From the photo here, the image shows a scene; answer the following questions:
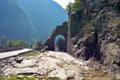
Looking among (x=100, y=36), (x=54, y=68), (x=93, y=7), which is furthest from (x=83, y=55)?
(x=54, y=68)

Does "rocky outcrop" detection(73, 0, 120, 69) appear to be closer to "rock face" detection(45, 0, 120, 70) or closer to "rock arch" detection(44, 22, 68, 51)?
"rock face" detection(45, 0, 120, 70)

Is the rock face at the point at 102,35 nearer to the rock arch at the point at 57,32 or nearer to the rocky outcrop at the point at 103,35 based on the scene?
the rocky outcrop at the point at 103,35

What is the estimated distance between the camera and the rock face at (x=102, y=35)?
2167 inches

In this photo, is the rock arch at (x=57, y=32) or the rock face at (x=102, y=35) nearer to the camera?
the rock face at (x=102, y=35)

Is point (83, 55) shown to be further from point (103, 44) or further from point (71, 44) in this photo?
point (71, 44)

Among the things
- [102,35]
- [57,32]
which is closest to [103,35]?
[102,35]

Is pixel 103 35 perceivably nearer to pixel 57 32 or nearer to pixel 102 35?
pixel 102 35

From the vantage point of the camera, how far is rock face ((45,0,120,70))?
181ft

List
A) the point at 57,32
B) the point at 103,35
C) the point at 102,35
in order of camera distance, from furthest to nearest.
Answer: the point at 57,32 → the point at 102,35 → the point at 103,35

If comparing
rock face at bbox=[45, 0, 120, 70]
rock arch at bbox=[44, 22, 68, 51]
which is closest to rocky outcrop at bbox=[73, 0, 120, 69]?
rock face at bbox=[45, 0, 120, 70]

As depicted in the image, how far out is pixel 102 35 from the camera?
64438 millimetres

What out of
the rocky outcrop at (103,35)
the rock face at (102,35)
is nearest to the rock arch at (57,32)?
the rock face at (102,35)

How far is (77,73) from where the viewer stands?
4341 cm

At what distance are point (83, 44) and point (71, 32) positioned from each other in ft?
77.4
